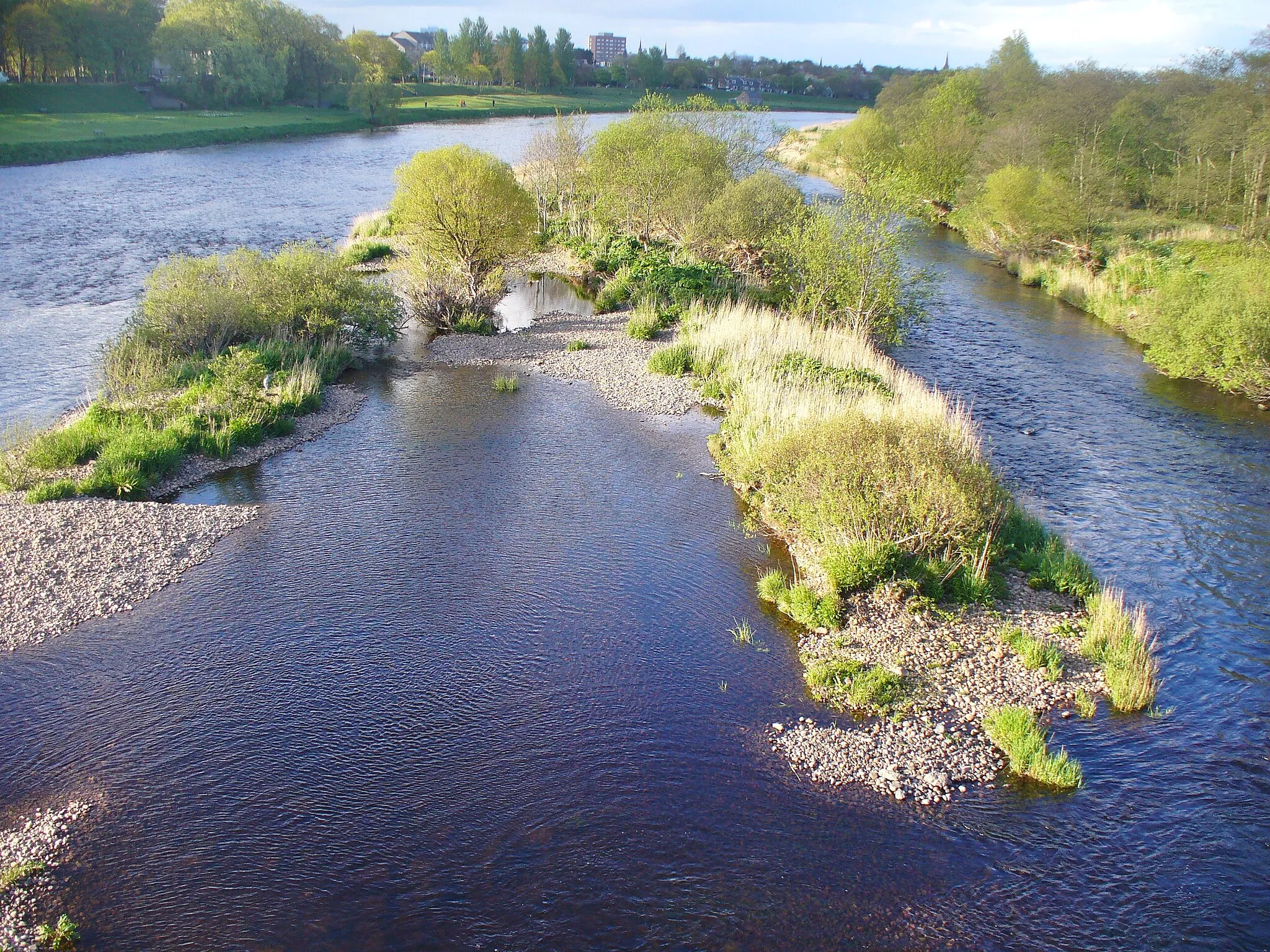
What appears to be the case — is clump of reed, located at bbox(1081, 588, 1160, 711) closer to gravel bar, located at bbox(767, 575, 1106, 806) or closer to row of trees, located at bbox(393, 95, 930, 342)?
gravel bar, located at bbox(767, 575, 1106, 806)

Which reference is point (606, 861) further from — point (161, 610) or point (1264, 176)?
point (1264, 176)

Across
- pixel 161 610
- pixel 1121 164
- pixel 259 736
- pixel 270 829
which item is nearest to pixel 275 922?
pixel 270 829

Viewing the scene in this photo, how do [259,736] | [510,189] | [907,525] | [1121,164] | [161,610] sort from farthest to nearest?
[1121,164] → [510,189] → [907,525] → [161,610] → [259,736]

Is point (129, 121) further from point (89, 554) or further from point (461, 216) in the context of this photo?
point (89, 554)

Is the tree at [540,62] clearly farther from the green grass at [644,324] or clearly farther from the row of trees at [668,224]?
the green grass at [644,324]

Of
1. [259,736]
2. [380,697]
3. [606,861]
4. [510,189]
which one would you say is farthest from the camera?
[510,189]

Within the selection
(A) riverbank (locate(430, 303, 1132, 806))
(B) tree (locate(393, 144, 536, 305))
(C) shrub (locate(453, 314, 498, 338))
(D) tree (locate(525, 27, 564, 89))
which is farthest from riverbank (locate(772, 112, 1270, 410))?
(D) tree (locate(525, 27, 564, 89))

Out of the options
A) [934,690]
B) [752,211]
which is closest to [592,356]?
[752,211]

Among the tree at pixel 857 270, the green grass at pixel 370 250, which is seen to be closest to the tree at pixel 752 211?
the tree at pixel 857 270
